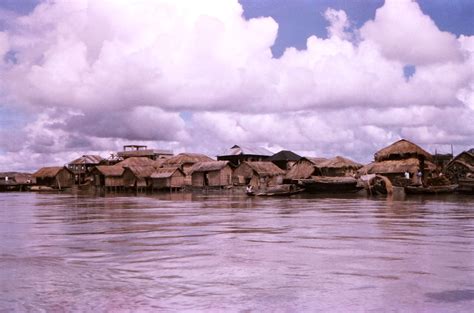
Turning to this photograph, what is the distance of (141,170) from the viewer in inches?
3002

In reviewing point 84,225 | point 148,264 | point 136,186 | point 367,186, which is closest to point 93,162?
point 136,186

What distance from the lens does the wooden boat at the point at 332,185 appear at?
47656mm

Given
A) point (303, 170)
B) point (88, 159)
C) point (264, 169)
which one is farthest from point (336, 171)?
point (88, 159)

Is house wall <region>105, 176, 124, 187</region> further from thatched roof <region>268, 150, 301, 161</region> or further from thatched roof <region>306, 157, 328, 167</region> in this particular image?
thatched roof <region>306, 157, 328, 167</region>

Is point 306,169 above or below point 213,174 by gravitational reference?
above

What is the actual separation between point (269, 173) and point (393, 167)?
51.1 ft

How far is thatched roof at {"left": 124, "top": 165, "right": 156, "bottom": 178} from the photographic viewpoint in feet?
246

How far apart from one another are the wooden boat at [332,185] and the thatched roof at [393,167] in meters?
6.45

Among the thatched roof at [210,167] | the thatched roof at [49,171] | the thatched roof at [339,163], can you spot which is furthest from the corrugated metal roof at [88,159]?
the thatched roof at [339,163]

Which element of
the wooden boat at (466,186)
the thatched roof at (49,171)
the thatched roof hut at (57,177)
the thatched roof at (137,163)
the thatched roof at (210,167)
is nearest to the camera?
the wooden boat at (466,186)

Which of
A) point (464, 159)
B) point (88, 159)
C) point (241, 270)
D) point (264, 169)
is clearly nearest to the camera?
point (241, 270)

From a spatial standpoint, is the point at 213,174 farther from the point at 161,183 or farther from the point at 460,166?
the point at 460,166

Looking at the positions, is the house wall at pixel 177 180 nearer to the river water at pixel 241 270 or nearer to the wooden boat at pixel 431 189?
the wooden boat at pixel 431 189

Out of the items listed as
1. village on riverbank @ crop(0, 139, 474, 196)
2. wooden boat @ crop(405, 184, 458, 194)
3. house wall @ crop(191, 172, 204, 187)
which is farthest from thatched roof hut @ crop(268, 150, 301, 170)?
wooden boat @ crop(405, 184, 458, 194)
